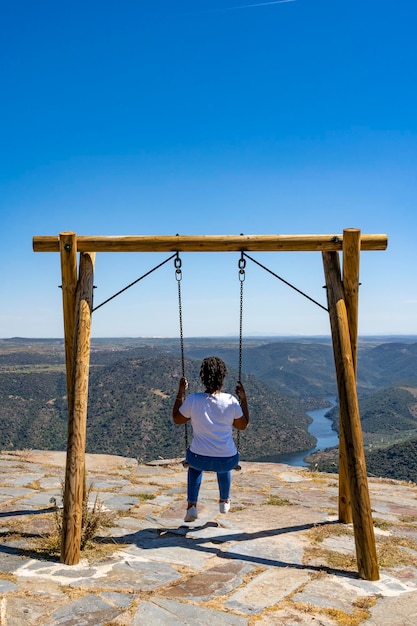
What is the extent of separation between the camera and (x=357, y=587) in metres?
3.80

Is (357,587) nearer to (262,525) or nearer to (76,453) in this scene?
(262,525)

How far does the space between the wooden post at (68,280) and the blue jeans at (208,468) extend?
123 cm

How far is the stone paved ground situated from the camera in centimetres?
333

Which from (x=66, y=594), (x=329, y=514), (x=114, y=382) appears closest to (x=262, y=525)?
(x=329, y=514)

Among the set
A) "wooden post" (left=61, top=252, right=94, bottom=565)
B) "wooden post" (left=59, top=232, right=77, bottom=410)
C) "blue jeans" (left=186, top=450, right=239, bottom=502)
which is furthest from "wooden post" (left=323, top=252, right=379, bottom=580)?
"wooden post" (left=59, top=232, right=77, bottom=410)

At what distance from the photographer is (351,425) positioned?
4418 mm

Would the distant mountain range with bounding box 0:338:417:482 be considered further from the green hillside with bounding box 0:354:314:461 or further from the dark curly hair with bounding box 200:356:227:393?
the dark curly hair with bounding box 200:356:227:393

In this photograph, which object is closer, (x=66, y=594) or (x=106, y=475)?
(x=66, y=594)

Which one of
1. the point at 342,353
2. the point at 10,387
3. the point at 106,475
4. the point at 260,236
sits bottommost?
the point at 10,387

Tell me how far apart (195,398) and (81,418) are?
0.96m

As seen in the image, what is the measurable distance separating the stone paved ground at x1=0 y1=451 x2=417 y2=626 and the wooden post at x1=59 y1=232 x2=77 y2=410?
149 centimetres

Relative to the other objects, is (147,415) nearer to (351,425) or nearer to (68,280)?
(68,280)

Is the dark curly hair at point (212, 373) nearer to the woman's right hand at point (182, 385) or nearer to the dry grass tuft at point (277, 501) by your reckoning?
the woman's right hand at point (182, 385)

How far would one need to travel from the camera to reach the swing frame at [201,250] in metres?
4.46
